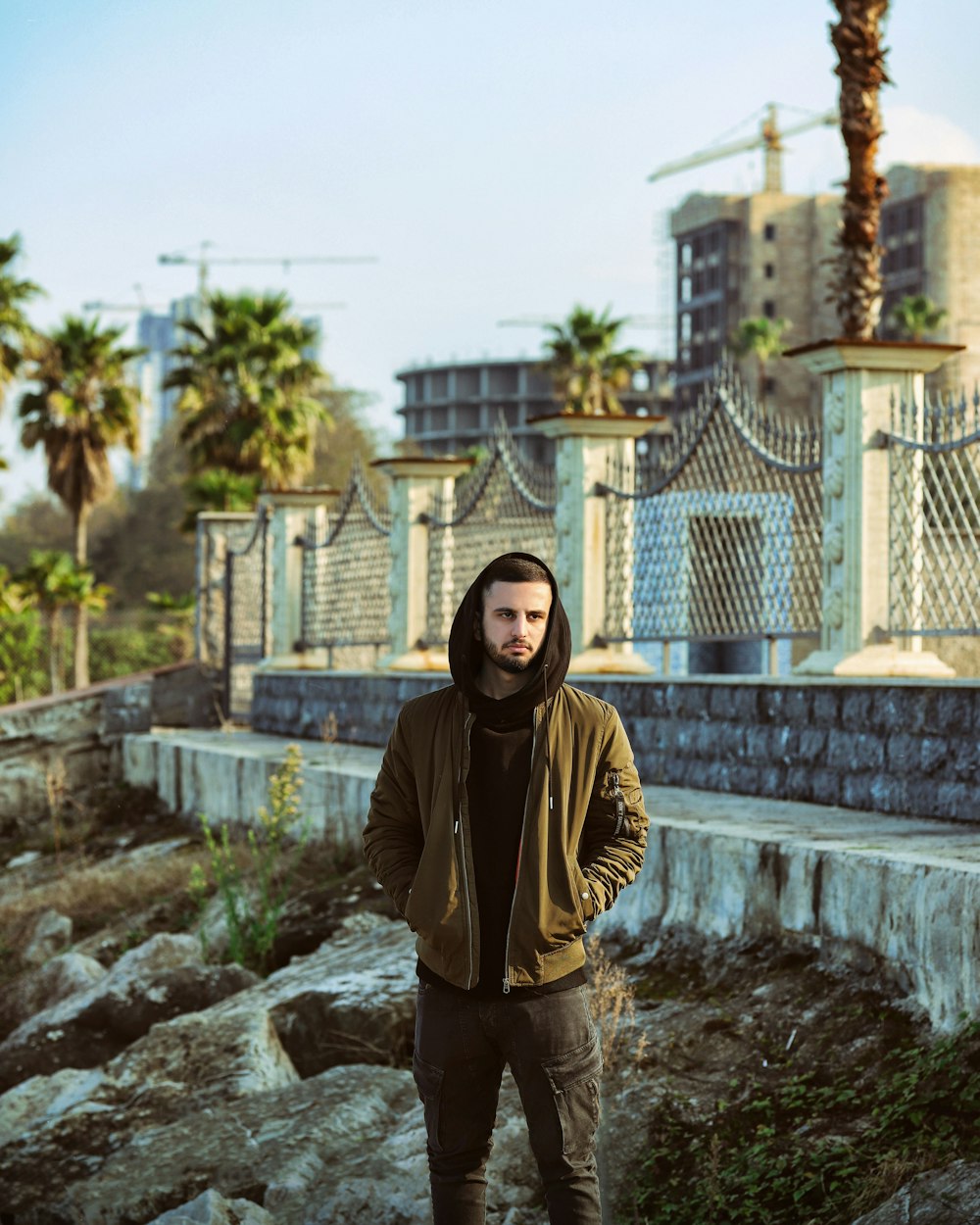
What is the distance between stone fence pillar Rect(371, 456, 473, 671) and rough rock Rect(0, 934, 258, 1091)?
538 cm

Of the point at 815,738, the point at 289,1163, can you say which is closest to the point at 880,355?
the point at 815,738

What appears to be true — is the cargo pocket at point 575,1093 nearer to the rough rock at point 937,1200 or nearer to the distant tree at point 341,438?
the rough rock at point 937,1200

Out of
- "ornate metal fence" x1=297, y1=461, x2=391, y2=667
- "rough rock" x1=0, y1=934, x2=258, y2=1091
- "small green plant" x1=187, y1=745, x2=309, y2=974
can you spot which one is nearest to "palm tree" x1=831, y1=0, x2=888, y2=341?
"ornate metal fence" x1=297, y1=461, x2=391, y2=667

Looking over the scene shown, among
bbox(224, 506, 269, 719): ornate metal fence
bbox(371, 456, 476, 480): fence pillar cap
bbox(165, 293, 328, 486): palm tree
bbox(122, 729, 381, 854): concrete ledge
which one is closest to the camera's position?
bbox(122, 729, 381, 854): concrete ledge

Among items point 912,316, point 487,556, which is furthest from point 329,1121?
point 912,316

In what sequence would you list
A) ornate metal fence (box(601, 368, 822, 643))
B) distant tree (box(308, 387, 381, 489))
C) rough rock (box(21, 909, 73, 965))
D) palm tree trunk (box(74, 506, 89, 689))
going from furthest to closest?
1. distant tree (box(308, 387, 381, 489))
2. palm tree trunk (box(74, 506, 89, 689))
3. rough rock (box(21, 909, 73, 965))
4. ornate metal fence (box(601, 368, 822, 643))

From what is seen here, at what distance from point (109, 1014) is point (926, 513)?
466 centimetres

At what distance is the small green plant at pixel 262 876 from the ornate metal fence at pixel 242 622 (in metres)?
6.91

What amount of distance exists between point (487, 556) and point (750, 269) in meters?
81.5

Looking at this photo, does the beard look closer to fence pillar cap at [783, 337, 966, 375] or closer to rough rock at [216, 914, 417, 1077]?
rough rock at [216, 914, 417, 1077]

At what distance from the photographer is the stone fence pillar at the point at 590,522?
10.8m

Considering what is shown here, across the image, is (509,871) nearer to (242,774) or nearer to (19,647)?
(242,774)

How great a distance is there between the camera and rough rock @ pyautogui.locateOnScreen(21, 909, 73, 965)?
34.9 ft

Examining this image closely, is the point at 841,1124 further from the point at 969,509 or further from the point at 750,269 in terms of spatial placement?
the point at 750,269
